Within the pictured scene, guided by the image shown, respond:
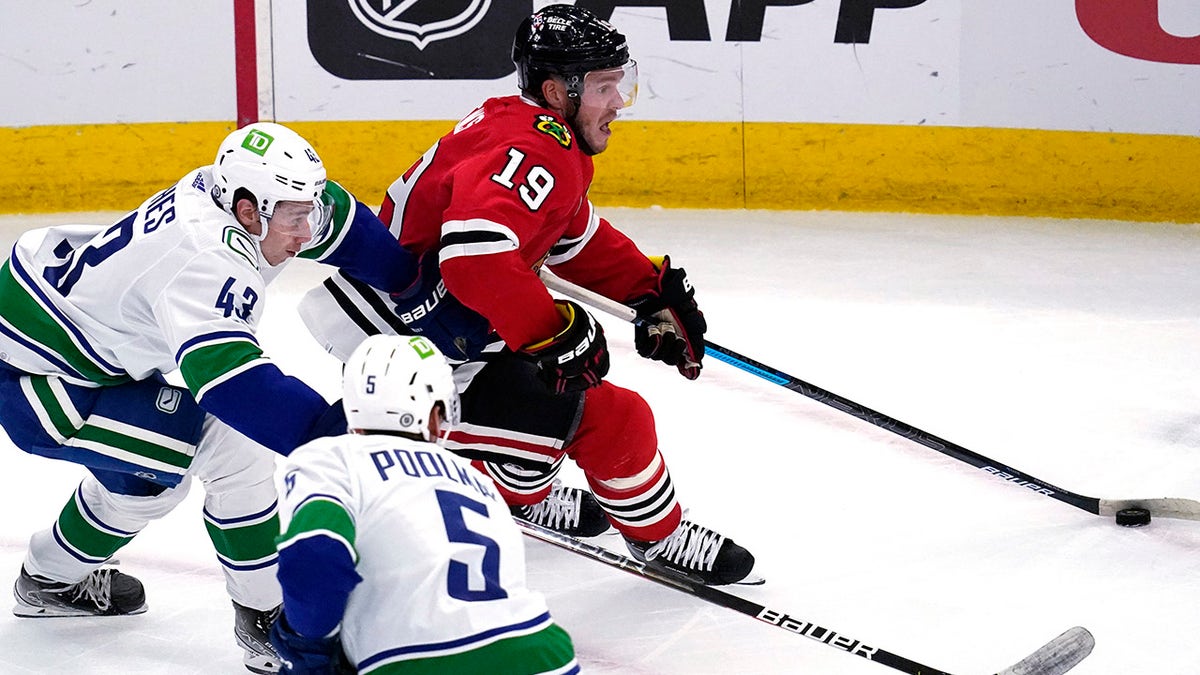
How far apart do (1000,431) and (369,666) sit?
2.44 metres

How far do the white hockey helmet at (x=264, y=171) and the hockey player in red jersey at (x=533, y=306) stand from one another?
0.29 m

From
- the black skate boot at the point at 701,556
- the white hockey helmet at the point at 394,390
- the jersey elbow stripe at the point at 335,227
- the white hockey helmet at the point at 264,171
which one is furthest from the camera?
the black skate boot at the point at 701,556

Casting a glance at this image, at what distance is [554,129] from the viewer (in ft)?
9.28

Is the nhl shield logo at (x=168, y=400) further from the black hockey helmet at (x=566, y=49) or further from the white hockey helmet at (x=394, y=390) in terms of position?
the black hockey helmet at (x=566, y=49)

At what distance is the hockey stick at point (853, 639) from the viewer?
247cm

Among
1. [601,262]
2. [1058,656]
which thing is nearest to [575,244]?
[601,262]

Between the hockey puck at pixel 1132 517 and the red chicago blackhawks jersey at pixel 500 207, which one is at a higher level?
the red chicago blackhawks jersey at pixel 500 207

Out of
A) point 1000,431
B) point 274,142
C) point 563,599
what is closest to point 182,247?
point 274,142

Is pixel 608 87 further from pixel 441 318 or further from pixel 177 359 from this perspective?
pixel 177 359

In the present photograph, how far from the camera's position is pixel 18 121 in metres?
5.83

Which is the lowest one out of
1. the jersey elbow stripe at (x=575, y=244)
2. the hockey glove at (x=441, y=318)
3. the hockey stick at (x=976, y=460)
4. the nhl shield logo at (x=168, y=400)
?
the hockey stick at (x=976, y=460)

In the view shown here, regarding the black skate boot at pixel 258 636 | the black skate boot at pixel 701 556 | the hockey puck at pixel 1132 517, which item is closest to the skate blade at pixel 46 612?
the black skate boot at pixel 258 636

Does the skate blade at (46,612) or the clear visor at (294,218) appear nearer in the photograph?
the clear visor at (294,218)

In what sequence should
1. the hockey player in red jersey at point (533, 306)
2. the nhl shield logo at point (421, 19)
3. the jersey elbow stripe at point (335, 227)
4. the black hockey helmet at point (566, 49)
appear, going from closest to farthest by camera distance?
1. the hockey player in red jersey at point (533, 306)
2. the jersey elbow stripe at point (335, 227)
3. the black hockey helmet at point (566, 49)
4. the nhl shield logo at point (421, 19)
